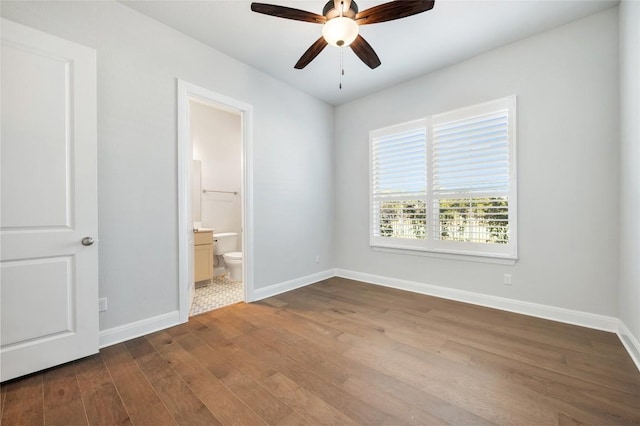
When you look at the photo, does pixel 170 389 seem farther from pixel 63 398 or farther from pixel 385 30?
pixel 385 30

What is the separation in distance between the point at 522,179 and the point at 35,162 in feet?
14.0

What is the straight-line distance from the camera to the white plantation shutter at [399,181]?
3643 mm

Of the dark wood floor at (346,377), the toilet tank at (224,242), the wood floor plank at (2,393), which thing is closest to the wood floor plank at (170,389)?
the dark wood floor at (346,377)

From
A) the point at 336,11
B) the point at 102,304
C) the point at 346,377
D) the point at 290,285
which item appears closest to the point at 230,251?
the point at 290,285

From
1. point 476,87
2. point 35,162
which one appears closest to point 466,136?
point 476,87

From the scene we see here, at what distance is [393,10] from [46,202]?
9.32ft

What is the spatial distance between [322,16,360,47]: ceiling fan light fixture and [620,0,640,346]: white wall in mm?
2034

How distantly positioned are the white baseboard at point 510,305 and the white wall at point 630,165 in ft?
0.66

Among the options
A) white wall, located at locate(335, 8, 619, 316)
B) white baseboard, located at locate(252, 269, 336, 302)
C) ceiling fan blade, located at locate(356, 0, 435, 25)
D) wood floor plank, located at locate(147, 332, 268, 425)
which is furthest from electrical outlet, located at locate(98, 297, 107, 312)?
white wall, located at locate(335, 8, 619, 316)

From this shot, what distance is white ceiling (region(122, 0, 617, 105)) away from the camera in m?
2.37

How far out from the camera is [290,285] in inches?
150

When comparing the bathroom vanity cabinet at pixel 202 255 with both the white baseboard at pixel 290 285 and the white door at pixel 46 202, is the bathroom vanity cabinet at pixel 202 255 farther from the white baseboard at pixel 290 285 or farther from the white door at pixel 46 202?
the white door at pixel 46 202

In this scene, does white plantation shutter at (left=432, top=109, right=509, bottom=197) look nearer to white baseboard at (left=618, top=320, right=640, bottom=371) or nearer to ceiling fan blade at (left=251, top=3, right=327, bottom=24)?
white baseboard at (left=618, top=320, right=640, bottom=371)

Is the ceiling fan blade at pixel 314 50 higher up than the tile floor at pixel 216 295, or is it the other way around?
the ceiling fan blade at pixel 314 50
